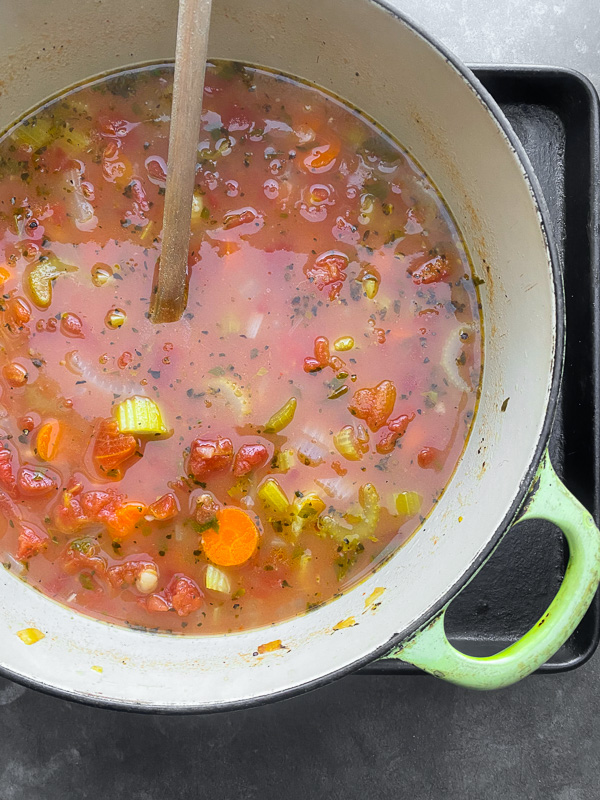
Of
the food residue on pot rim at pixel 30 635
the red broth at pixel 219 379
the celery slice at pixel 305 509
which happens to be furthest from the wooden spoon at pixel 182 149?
the food residue on pot rim at pixel 30 635

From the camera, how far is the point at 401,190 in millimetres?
1872

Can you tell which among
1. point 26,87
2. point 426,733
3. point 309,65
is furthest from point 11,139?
point 426,733

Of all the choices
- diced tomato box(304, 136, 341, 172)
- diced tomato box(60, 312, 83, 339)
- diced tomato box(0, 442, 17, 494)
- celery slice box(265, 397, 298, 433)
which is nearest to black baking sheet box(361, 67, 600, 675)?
diced tomato box(304, 136, 341, 172)

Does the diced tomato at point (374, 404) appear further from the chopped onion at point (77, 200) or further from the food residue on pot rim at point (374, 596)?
the chopped onion at point (77, 200)

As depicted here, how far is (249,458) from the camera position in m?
1.75

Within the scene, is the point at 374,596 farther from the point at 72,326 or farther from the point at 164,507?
the point at 72,326

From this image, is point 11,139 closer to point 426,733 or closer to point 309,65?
point 309,65

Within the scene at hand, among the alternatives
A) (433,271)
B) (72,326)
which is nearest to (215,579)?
(72,326)

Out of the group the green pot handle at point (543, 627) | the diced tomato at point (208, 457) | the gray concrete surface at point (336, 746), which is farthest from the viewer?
the gray concrete surface at point (336, 746)

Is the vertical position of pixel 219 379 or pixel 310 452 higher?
pixel 219 379

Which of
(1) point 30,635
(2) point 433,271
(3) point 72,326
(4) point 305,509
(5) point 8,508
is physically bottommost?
(1) point 30,635

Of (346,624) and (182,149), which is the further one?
(346,624)

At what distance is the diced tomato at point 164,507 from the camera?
1.76 m

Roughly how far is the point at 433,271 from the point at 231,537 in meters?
0.90
